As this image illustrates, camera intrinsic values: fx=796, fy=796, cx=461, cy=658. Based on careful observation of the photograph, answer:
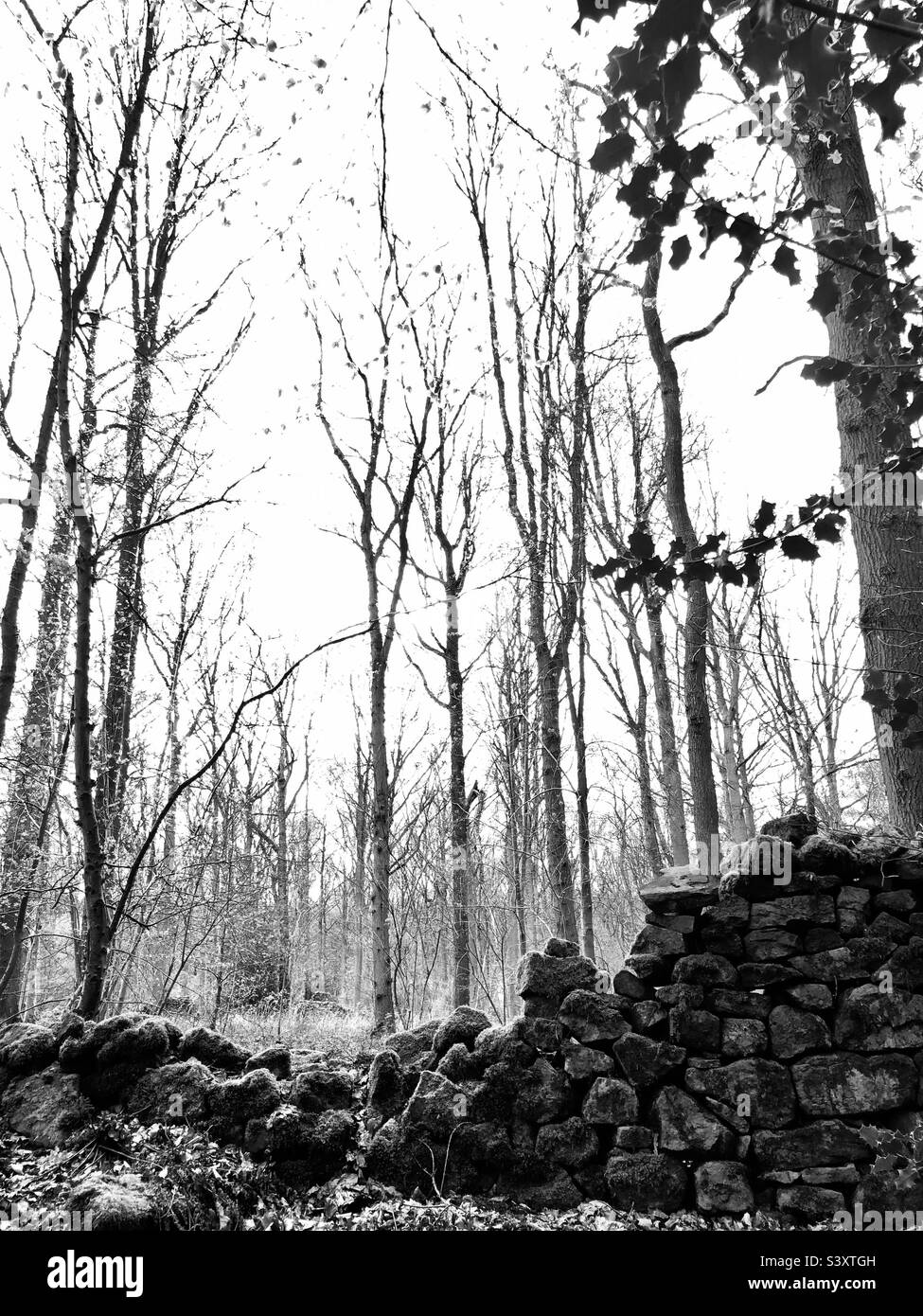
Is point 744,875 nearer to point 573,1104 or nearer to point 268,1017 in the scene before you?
point 573,1104

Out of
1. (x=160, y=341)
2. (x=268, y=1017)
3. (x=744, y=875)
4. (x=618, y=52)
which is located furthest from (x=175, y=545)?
(x=618, y=52)

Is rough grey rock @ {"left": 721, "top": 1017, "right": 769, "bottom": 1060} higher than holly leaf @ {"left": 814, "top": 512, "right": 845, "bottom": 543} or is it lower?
lower

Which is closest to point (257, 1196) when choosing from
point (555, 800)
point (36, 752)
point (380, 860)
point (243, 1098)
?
point (243, 1098)

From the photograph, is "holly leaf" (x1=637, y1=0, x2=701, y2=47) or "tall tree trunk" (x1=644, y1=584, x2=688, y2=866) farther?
"tall tree trunk" (x1=644, y1=584, x2=688, y2=866)

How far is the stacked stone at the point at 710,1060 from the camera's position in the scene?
3.64 meters

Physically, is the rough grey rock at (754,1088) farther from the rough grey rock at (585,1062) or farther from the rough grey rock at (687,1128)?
the rough grey rock at (585,1062)

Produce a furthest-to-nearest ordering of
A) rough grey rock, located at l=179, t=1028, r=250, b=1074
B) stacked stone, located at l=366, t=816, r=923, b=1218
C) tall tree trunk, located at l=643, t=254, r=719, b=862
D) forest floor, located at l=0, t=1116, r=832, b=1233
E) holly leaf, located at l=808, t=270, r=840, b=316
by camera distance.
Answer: tall tree trunk, located at l=643, t=254, r=719, b=862 → rough grey rock, located at l=179, t=1028, r=250, b=1074 → stacked stone, located at l=366, t=816, r=923, b=1218 → forest floor, located at l=0, t=1116, r=832, b=1233 → holly leaf, located at l=808, t=270, r=840, b=316

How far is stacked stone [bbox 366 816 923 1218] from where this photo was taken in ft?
11.9

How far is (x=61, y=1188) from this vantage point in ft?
10.6

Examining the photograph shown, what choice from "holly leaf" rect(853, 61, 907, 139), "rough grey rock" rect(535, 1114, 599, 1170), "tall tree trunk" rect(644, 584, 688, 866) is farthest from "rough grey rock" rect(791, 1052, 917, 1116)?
"tall tree trunk" rect(644, 584, 688, 866)

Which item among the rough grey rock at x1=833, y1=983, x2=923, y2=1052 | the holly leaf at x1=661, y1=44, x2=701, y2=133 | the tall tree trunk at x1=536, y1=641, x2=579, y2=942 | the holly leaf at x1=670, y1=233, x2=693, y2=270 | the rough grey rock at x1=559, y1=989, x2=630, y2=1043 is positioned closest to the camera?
the holly leaf at x1=661, y1=44, x2=701, y2=133

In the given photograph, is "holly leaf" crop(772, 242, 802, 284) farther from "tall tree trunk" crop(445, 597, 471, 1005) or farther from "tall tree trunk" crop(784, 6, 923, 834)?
"tall tree trunk" crop(445, 597, 471, 1005)

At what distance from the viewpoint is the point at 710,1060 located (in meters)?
3.84

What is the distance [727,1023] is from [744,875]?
0.71 m
